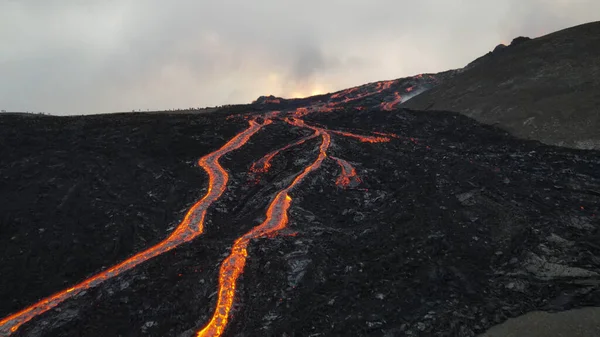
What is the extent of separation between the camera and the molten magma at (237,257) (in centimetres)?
1727

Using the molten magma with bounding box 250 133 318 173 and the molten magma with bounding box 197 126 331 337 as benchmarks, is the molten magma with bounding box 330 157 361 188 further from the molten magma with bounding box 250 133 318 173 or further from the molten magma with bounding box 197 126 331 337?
the molten magma with bounding box 250 133 318 173

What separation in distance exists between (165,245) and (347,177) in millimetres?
15505

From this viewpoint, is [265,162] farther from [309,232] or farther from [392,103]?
[392,103]

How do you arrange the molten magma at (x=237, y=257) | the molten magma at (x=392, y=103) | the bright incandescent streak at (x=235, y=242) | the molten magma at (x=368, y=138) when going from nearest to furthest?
the molten magma at (x=237, y=257)
the bright incandescent streak at (x=235, y=242)
the molten magma at (x=368, y=138)
the molten magma at (x=392, y=103)

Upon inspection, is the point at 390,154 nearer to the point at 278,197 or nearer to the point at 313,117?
the point at 278,197

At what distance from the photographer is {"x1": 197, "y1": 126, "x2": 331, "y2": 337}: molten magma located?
17.3m

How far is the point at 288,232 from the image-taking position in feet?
79.1

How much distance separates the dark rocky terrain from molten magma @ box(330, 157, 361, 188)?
0.59 metres

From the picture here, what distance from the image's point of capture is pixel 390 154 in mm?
38094

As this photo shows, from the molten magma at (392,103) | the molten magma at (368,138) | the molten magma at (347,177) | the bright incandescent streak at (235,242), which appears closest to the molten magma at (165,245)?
the bright incandescent streak at (235,242)

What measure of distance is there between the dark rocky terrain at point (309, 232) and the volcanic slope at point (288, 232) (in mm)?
100

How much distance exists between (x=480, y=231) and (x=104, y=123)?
41.5 metres

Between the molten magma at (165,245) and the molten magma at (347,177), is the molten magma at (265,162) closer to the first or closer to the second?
the molten magma at (165,245)

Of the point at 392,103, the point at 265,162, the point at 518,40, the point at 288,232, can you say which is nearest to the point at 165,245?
the point at 288,232
